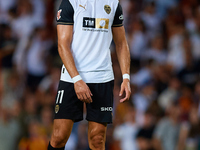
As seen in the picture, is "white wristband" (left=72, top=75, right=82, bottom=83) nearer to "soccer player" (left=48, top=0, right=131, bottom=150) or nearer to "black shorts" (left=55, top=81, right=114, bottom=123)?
"soccer player" (left=48, top=0, right=131, bottom=150)

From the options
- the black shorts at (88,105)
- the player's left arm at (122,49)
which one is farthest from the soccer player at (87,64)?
the player's left arm at (122,49)

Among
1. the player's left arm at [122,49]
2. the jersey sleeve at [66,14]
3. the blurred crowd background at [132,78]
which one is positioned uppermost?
the jersey sleeve at [66,14]

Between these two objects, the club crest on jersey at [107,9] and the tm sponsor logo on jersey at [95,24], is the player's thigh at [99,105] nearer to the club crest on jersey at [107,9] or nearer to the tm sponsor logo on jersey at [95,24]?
the tm sponsor logo on jersey at [95,24]

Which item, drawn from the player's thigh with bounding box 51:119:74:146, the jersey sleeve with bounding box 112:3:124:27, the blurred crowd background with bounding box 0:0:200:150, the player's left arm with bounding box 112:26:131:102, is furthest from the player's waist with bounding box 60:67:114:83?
the blurred crowd background with bounding box 0:0:200:150

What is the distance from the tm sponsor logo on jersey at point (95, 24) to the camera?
3.37 meters

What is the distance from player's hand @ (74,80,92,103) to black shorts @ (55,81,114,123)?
0.22 meters

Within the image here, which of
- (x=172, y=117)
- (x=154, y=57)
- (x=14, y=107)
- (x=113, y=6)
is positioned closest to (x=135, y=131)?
(x=172, y=117)

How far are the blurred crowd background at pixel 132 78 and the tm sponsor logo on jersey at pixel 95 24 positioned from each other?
3971 mm

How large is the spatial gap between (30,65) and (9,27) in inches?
42.6

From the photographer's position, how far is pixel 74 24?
3.39 m

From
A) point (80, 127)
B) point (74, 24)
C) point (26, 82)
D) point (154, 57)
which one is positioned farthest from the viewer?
point (154, 57)

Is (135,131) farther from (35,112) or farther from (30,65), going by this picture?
(30,65)

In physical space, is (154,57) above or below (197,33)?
below

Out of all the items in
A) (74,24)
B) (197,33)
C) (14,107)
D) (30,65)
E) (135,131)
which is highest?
(74,24)
